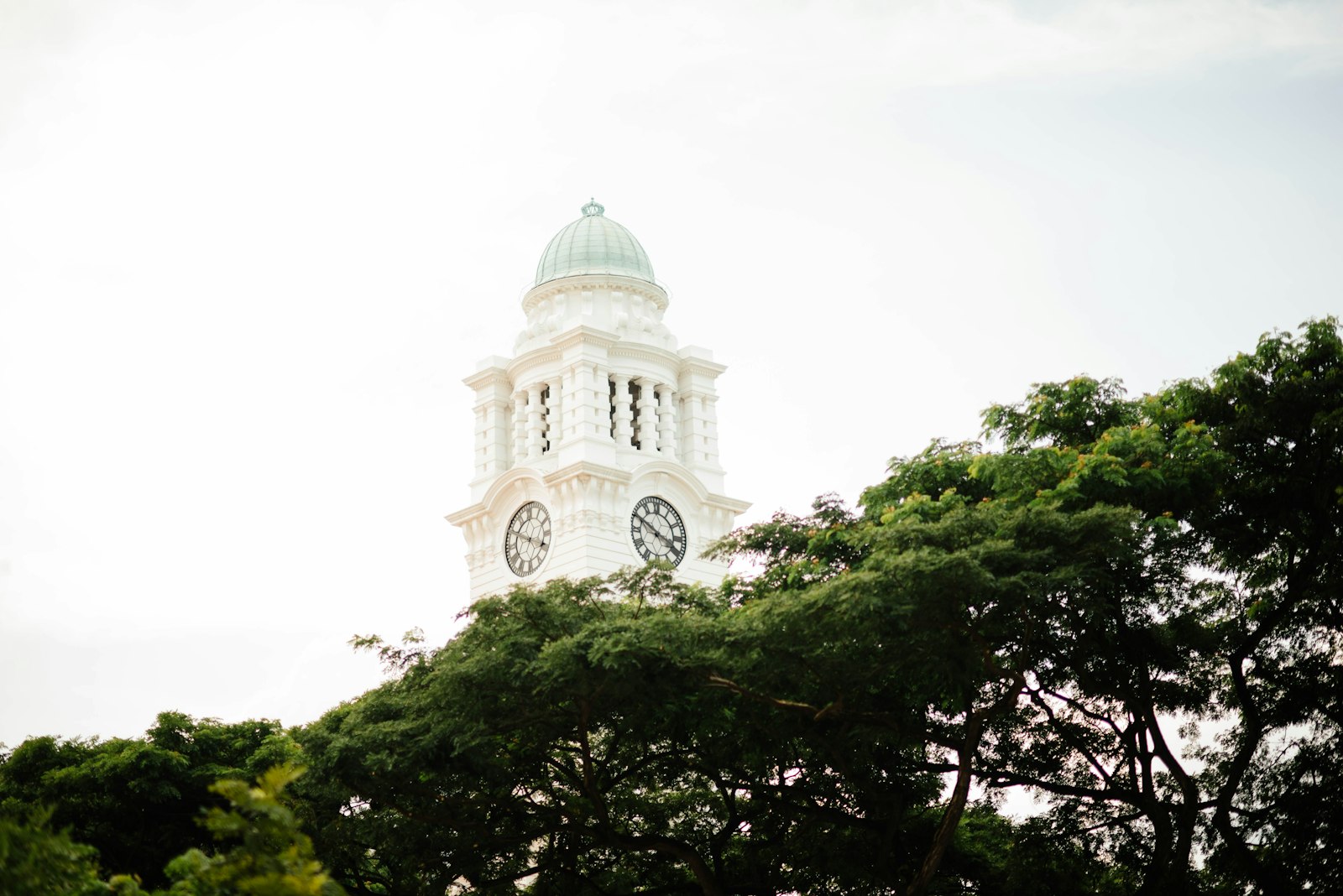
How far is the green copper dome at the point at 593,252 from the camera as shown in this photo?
59469 millimetres

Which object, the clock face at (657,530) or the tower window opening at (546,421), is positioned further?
the tower window opening at (546,421)

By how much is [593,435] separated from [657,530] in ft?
12.6

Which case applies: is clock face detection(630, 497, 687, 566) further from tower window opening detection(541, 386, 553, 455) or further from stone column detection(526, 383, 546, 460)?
stone column detection(526, 383, 546, 460)

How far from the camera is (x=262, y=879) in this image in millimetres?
11930

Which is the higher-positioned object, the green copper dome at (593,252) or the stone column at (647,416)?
the green copper dome at (593,252)

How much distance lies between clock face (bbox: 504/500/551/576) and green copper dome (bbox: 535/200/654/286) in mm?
9295

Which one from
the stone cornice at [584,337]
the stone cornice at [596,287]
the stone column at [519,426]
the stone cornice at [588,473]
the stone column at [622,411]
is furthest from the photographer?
the stone cornice at [596,287]

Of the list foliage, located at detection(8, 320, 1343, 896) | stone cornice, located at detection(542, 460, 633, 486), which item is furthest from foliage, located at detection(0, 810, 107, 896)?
stone cornice, located at detection(542, 460, 633, 486)

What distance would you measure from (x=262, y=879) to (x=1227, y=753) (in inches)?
734

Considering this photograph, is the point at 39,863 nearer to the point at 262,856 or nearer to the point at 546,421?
the point at 262,856

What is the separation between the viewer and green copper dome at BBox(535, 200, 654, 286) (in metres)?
59.5

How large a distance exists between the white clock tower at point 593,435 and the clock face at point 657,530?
4cm

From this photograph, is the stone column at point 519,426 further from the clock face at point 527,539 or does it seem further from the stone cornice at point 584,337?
the clock face at point 527,539

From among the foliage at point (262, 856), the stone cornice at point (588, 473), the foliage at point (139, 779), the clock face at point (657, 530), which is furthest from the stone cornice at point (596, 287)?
the foliage at point (262, 856)
